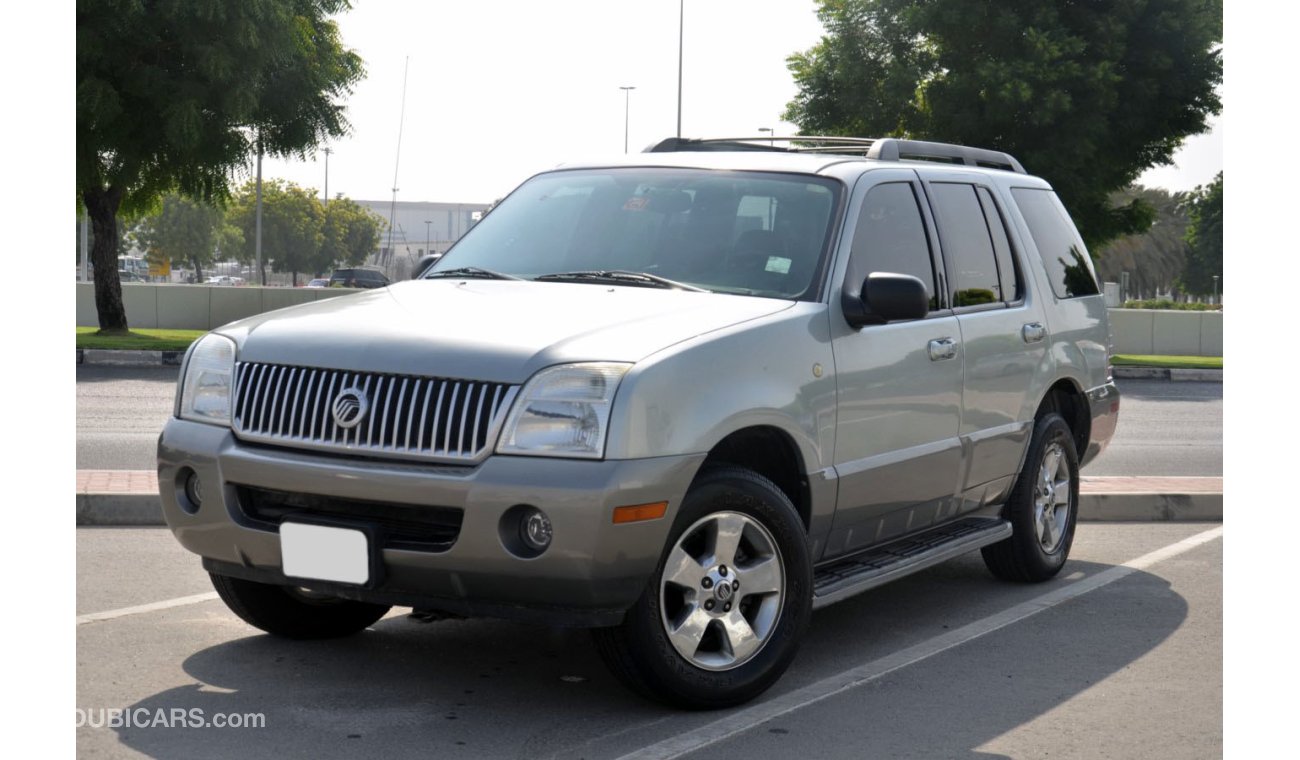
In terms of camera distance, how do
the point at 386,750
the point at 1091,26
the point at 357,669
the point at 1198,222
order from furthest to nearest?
1. the point at 1198,222
2. the point at 1091,26
3. the point at 357,669
4. the point at 386,750

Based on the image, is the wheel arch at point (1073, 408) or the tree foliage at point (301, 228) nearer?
the wheel arch at point (1073, 408)

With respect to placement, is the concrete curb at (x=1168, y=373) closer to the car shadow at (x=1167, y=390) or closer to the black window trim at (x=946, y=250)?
the car shadow at (x=1167, y=390)

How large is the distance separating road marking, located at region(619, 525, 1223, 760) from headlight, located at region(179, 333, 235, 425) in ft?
5.58

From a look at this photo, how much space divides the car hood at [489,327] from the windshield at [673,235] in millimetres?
206

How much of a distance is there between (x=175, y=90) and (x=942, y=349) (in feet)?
63.8

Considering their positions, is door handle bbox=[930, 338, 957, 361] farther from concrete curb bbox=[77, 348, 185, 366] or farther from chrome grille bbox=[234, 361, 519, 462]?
concrete curb bbox=[77, 348, 185, 366]

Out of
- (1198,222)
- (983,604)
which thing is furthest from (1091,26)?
(1198,222)

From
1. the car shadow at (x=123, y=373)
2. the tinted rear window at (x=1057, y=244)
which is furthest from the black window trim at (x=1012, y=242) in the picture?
the car shadow at (x=123, y=373)

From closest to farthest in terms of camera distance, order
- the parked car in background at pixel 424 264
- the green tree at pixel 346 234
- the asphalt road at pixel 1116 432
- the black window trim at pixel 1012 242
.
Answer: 1. the parked car in background at pixel 424 264
2. the black window trim at pixel 1012 242
3. the asphalt road at pixel 1116 432
4. the green tree at pixel 346 234

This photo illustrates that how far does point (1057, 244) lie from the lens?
7.29 meters

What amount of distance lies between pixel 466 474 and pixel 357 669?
3.90 feet

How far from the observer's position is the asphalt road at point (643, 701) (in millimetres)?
4320

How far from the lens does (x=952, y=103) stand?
2811cm

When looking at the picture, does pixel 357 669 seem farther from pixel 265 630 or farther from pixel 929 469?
pixel 929 469
